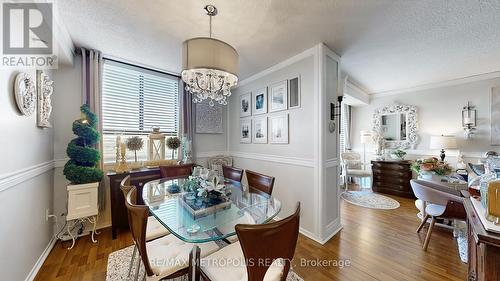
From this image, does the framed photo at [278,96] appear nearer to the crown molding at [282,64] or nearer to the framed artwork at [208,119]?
the crown molding at [282,64]

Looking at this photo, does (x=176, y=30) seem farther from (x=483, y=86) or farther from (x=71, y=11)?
(x=483, y=86)

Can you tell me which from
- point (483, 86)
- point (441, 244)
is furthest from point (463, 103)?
point (441, 244)

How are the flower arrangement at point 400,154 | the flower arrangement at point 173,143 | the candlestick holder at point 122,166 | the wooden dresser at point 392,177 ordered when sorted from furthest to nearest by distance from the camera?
the flower arrangement at point 400,154, the wooden dresser at point 392,177, the flower arrangement at point 173,143, the candlestick holder at point 122,166

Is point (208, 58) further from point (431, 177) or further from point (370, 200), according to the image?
point (370, 200)

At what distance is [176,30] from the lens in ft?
6.49

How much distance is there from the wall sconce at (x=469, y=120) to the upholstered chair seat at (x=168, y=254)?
5.31 m

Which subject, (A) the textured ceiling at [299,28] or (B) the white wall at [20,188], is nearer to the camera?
(B) the white wall at [20,188]

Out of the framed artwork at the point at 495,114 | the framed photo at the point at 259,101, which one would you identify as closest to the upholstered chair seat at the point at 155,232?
the framed photo at the point at 259,101

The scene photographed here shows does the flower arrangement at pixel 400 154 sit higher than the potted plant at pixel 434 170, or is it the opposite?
the flower arrangement at pixel 400 154

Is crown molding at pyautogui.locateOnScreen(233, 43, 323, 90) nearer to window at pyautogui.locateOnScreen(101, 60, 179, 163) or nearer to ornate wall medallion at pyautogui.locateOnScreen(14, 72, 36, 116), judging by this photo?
window at pyautogui.locateOnScreen(101, 60, 179, 163)

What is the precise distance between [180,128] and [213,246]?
7.83 ft

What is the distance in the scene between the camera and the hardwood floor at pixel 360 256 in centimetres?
174

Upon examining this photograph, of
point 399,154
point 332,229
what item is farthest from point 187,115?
point 399,154

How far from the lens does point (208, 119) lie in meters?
3.73
